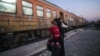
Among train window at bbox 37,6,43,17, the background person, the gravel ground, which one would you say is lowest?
the gravel ground

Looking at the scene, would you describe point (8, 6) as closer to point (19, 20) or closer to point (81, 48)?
point (19, 20)

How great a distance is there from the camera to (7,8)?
10.0m

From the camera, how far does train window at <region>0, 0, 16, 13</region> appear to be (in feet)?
31.5

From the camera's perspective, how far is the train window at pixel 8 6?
9602 mm

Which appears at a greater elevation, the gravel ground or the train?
the train

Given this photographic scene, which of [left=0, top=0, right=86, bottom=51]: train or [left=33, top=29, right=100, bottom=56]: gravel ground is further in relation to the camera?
[left=0, top=0, right=86, bottom=51]: train

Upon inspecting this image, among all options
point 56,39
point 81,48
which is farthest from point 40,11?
point 56,39

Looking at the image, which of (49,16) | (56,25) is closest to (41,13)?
(49,16)

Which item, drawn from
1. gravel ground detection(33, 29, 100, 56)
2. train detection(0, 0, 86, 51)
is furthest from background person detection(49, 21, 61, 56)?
train detection(0, 0, 86, 51)

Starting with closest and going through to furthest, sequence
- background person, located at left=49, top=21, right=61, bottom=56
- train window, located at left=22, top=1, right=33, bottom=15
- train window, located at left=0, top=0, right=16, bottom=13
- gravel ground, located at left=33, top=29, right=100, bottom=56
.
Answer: background person, located at left=49, top=21, right=61, bottom=56
gravel ground, located at left=33, top=29, right=100, bottom=56
train window, located at left=0, top=0, right=16, bottom=13
train window, located at left=22, top=1, right=33, bottom=15

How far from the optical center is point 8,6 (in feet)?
33.1

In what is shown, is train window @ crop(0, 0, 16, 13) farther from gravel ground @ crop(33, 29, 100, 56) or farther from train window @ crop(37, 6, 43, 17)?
train window @ crop(37, 6, 43, 17)

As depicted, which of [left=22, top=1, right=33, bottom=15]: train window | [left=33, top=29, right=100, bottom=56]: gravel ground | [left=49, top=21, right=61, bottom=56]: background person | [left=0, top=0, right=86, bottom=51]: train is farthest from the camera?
[left=22, top=1, right=33, bottom=15]: train window

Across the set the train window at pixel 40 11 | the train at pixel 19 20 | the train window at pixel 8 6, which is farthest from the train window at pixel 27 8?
the train window at pixel 40 11
